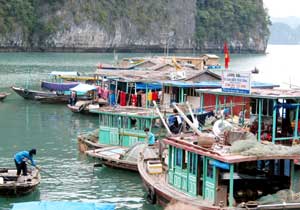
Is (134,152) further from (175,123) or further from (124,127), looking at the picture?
(124,127)

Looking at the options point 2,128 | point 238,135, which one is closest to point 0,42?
point 2,128

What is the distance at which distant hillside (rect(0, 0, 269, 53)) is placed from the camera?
12638cm

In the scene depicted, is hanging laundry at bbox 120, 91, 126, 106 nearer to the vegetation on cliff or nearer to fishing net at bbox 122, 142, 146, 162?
fishing net at bbox 122, 142, 146, 162

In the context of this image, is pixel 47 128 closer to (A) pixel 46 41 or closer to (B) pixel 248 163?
Answer: (B) pixel 248 163

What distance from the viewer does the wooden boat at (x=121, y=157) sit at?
21328 millimetres

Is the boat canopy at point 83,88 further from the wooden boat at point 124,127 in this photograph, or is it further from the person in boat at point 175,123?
the person in boat at point 175,123

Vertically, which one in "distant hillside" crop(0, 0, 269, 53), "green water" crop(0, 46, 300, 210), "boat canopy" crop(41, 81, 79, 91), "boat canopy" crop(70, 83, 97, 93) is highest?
"distant hillside" crop(0, 0, 269, 53)

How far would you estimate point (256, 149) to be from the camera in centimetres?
1472

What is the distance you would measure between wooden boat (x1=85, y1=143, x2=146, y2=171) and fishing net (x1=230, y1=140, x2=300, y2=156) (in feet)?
21.7

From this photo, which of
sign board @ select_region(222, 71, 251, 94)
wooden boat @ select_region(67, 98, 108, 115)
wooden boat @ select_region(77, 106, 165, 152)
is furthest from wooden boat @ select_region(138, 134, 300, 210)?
wooden boat @ select_region(67, 98, 108, 115)

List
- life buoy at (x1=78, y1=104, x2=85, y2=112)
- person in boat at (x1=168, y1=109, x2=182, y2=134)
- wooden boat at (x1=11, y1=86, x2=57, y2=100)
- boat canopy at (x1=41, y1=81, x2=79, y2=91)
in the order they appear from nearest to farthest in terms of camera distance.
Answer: person in boat at (x1=168, y1=109, x2=182, y2=134) → life buoy at (x1=78, y1=104, x2=85, y2=112) → wooden boat at (x1=11, y1=86, x2=57, y2=100) → boat canopy at (x1=41, y1=81, x2=79, y2=91)

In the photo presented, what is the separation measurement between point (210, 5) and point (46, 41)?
4425 cm

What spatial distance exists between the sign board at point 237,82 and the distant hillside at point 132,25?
10657cm

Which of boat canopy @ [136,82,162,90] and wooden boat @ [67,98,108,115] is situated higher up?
boat canopy @ [136,82,162,90]
